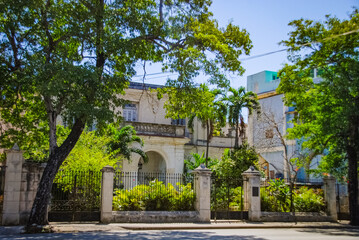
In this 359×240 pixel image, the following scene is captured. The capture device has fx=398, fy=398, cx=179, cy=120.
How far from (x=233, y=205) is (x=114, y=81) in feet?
30.4

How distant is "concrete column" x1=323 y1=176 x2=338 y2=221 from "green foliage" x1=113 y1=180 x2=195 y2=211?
7209 mm

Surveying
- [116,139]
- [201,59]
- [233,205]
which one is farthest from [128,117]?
[201,59]

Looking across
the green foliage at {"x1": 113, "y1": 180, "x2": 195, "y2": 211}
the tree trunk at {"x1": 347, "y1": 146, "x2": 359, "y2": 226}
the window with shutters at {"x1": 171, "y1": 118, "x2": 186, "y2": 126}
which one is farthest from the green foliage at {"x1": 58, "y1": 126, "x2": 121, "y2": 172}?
the tree trunk at {"x1": 347, "y1": 146, "x2": 359, "y2": 226}

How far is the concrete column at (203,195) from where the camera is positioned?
17703 mm

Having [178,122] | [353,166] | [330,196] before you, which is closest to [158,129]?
[178,122]

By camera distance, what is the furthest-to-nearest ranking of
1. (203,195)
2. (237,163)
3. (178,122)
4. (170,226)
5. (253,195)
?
1. (178,122)
2. (237,163)
3. (253,195)
4. (203,195)
5. (170,226)

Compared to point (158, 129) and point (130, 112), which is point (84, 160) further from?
point (130, 112)

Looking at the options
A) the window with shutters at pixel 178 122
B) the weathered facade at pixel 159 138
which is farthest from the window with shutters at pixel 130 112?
the window with shutters at pixel 178 122

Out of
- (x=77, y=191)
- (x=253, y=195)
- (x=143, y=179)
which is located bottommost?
(x=253, y=195)

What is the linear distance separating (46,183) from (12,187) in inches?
75.1

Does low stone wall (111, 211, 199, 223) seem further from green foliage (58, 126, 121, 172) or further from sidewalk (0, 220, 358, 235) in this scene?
green foliage (58, 126, 121, 172)

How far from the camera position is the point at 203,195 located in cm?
1780

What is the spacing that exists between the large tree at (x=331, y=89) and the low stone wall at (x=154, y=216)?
7.44 metres

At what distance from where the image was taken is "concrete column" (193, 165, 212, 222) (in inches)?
697
